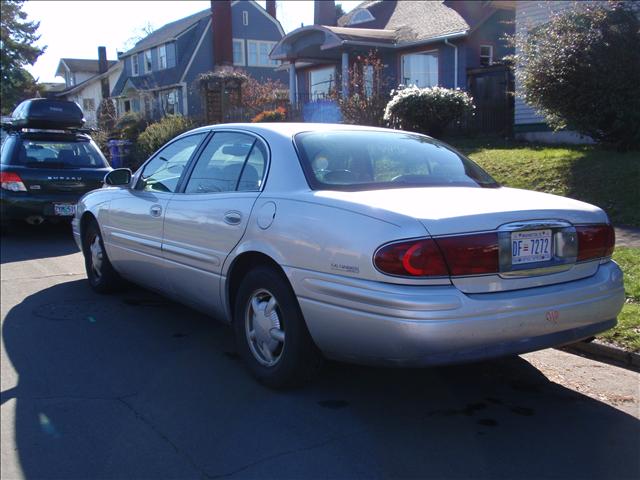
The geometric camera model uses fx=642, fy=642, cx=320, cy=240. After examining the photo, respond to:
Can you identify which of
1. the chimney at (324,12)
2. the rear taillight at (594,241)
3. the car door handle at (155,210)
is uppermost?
the chimney at (324,12)

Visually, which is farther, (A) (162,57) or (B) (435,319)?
(A) (162,57)

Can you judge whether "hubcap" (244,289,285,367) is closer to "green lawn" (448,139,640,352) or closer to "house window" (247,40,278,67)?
"green lawn" (448,139,640,352)

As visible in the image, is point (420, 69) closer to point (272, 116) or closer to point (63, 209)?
point (272, 116)

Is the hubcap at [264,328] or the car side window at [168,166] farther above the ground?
the car side window at [168,166]

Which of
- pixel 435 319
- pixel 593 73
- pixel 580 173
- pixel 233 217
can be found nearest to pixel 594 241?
pixel 435 319

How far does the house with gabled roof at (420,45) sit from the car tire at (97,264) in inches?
530

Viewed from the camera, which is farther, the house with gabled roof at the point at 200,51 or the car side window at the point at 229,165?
the house with gabled roof at the point at 200,51

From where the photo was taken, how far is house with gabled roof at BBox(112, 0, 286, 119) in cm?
3769

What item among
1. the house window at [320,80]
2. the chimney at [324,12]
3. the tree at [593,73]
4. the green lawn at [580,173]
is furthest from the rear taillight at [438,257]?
the chimney at [324,12]

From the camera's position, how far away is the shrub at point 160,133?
19250mm

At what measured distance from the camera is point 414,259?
321 cm

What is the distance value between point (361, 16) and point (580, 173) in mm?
18752

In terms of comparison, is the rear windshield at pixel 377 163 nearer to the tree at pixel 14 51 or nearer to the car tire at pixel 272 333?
the car tire at pixel 272 333

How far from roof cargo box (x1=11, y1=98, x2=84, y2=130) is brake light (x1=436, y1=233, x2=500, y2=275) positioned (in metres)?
10.2
